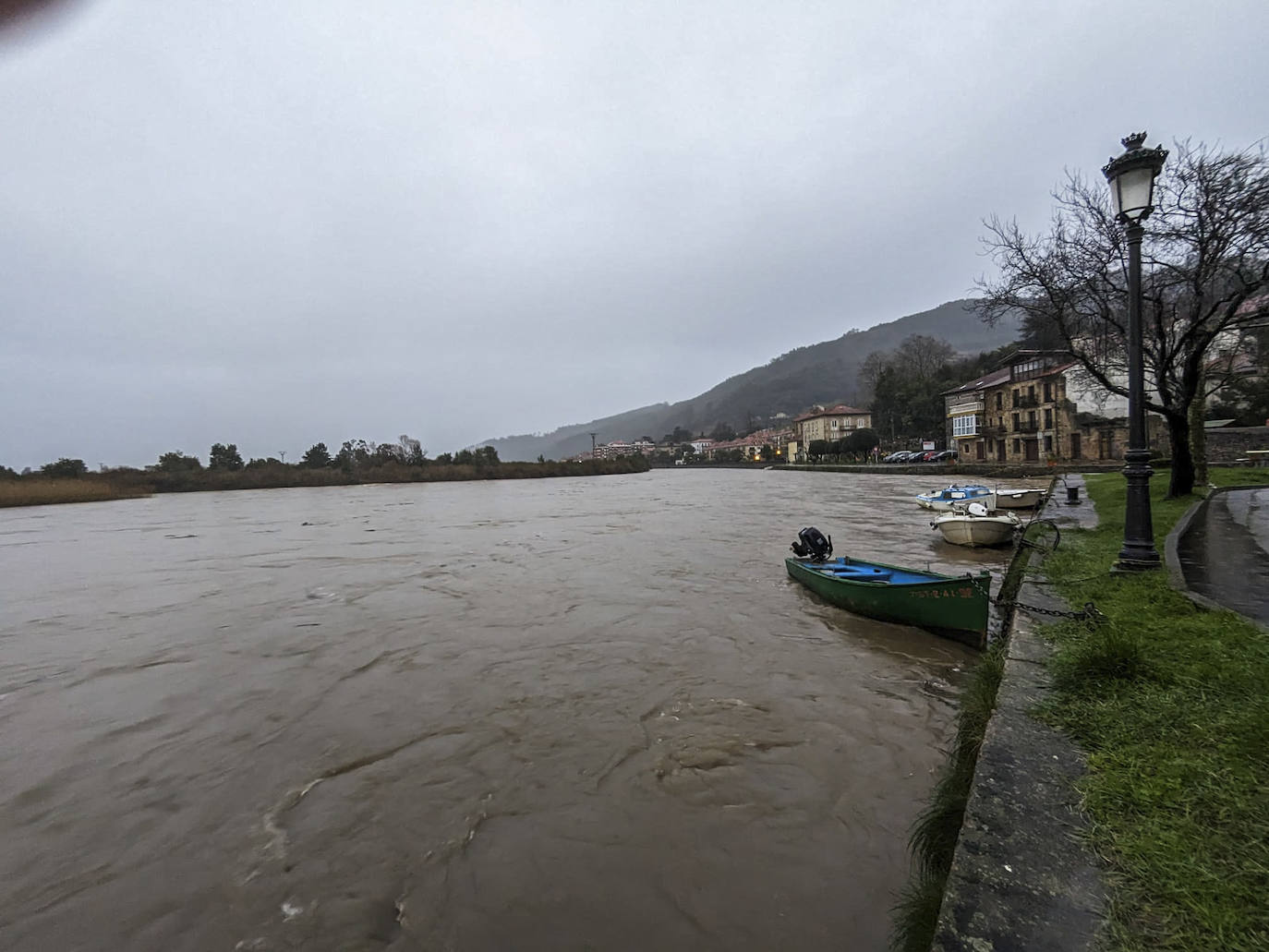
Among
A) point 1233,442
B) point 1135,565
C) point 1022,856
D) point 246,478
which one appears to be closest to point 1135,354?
point 1135,565

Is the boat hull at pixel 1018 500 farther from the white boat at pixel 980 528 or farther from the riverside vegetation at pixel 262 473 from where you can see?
the riverside vegetation at pixel 262 473

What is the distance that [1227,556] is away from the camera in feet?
24.1

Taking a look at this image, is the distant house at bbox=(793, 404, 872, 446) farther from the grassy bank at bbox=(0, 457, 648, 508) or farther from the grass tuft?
the grass tuft

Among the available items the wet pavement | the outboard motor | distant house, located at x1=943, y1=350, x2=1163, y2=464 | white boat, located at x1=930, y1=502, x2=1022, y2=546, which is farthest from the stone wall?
the outboard motor

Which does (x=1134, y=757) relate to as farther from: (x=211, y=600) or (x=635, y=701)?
(x=211, y=600)

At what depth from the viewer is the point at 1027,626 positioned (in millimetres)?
5504

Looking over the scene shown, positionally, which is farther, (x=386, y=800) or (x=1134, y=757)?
(x=386, y=800)

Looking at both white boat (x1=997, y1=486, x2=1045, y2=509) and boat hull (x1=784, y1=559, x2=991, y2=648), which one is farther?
white boat (x1=997, y1=486, x2=1045, y2=509)

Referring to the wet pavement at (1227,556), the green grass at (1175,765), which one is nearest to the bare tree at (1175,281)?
the wet pavement at (1227,556)

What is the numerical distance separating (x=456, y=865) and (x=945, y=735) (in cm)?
422

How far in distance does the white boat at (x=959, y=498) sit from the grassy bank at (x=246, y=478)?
214 feet

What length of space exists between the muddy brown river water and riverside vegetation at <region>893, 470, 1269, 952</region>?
32.2 inches

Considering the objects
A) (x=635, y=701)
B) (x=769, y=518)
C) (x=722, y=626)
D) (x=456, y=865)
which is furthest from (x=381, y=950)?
(x=769, y=518)

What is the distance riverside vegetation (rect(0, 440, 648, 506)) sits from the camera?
5438cm
